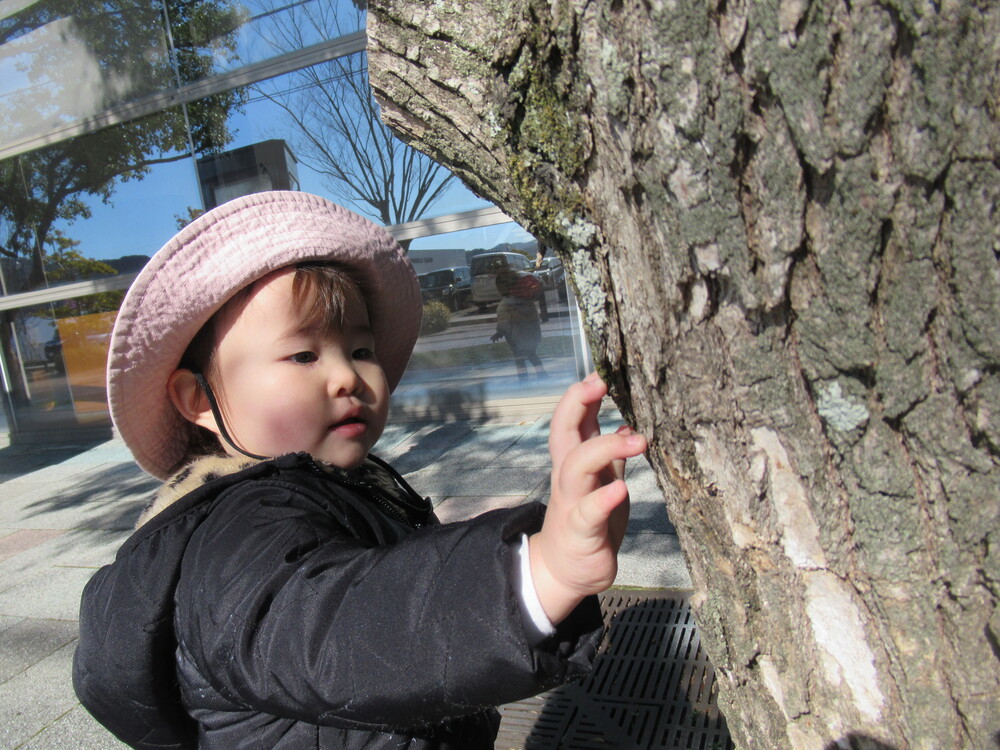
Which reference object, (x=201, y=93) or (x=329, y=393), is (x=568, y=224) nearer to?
(x=329, y=393)

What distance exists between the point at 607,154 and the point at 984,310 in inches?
15.8

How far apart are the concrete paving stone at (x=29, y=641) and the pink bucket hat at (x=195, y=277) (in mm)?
2334

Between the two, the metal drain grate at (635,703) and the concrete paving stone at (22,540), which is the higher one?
the metal drain grate at (635,703)

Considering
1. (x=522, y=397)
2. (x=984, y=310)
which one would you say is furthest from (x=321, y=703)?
(x=522, y=397)

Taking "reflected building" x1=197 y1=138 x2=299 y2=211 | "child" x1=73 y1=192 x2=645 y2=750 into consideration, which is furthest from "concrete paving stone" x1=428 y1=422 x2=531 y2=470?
"child" x1=73 y1=192 x2=645 y2=750

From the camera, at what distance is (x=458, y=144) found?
1114 millimetres

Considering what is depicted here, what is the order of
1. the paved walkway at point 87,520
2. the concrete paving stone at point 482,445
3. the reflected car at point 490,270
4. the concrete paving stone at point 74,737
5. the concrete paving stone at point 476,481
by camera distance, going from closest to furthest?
the concrete paving stone at point 74,737 → the paved walkway at point 87,520 → the concrete paving stone at point 476,481 → the concrete paving stone at point 482,445 → the reflected car at point 490,270

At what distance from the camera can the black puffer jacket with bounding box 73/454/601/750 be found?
3.05 ft

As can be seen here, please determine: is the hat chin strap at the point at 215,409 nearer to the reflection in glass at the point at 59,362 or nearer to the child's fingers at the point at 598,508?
the child's fingers at the point at 598,508

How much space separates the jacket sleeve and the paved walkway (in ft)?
7.04

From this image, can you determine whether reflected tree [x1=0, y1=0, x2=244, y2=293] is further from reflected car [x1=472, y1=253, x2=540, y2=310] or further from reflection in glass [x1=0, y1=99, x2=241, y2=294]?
reflected car [x1=472, y1=253, x2=540, y2=310]

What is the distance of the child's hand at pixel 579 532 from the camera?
87 cm

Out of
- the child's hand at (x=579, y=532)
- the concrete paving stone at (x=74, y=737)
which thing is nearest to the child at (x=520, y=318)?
the concrete paving stone at (x=74, y=737)

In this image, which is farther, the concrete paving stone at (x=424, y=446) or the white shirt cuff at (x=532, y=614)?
the concrete paving stone at (x=424, y=446)
